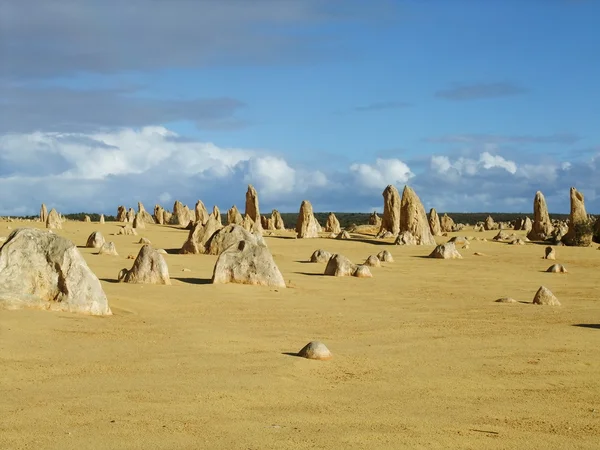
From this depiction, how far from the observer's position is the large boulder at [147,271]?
15.6 metres

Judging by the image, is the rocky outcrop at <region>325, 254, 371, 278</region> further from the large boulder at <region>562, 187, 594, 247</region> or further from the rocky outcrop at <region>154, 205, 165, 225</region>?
the rocky outcrop at <region>154, 205, 165, 225</region>

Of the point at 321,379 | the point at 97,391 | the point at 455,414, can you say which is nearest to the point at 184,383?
the point at 97,391

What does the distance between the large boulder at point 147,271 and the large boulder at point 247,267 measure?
1.07 meters

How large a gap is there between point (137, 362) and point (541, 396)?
13.3ft

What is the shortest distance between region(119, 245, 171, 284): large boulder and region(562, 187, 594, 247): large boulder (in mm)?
27109

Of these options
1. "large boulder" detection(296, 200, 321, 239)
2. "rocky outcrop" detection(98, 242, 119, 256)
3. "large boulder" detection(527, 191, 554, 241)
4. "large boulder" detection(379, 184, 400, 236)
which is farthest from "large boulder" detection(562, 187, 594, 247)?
"rocky outcrop" detection(98, 242, 119, 256)

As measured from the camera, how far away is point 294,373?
336 inches

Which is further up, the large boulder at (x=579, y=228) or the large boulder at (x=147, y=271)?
the large boulder at (x=579, y=228)

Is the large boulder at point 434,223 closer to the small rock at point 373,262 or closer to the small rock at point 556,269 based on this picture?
the small rock at point 556,269

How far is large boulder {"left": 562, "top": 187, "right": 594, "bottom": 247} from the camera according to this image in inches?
1508

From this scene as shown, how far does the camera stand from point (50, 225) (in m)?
40.2

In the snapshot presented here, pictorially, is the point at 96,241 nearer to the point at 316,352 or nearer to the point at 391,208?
the point at 391,208

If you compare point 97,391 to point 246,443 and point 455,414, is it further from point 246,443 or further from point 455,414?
point 455,414

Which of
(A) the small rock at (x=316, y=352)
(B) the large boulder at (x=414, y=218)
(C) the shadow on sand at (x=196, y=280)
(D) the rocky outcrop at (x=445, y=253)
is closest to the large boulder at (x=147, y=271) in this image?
(C) the shadow on sand at (x=196, y=280)
